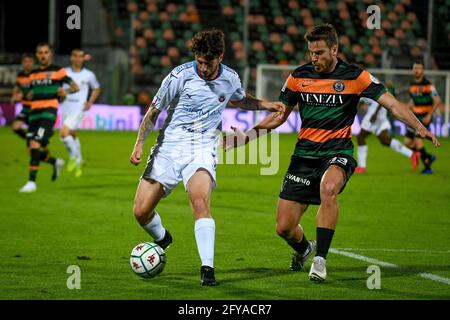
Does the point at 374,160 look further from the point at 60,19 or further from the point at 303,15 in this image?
the point at 60,19

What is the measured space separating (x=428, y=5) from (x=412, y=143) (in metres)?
15.3

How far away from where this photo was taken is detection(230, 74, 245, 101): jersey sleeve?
8250 millimetres

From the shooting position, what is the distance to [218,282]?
7.70m

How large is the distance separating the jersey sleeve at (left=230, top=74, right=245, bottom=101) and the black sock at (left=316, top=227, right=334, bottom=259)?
52.7 inches

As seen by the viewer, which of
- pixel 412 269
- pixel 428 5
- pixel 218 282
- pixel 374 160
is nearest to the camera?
pixel 218 282

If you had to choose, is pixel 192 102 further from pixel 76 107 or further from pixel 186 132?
pixel 76 107

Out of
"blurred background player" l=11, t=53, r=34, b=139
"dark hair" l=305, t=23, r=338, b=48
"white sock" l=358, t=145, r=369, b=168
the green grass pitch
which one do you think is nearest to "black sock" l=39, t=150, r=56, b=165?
the green grass pitch

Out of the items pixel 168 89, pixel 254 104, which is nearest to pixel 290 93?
pixel 254 104

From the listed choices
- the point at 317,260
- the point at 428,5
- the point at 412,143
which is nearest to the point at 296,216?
the point at 317,260

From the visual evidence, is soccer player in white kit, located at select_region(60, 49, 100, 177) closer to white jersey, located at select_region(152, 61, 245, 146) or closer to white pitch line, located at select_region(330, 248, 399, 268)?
white pitch line, located at select_region(330, 248, 399, 268)

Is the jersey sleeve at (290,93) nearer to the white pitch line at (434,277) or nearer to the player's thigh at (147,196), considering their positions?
the player's thigh at (147,196)

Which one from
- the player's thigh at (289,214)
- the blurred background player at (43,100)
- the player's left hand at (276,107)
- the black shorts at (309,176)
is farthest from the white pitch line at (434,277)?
the blurred background player at (43,100)

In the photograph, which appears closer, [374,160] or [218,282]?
[218,282]

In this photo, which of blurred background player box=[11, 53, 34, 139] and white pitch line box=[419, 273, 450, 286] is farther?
blurred background player box=[11, 53, 34, 139]
